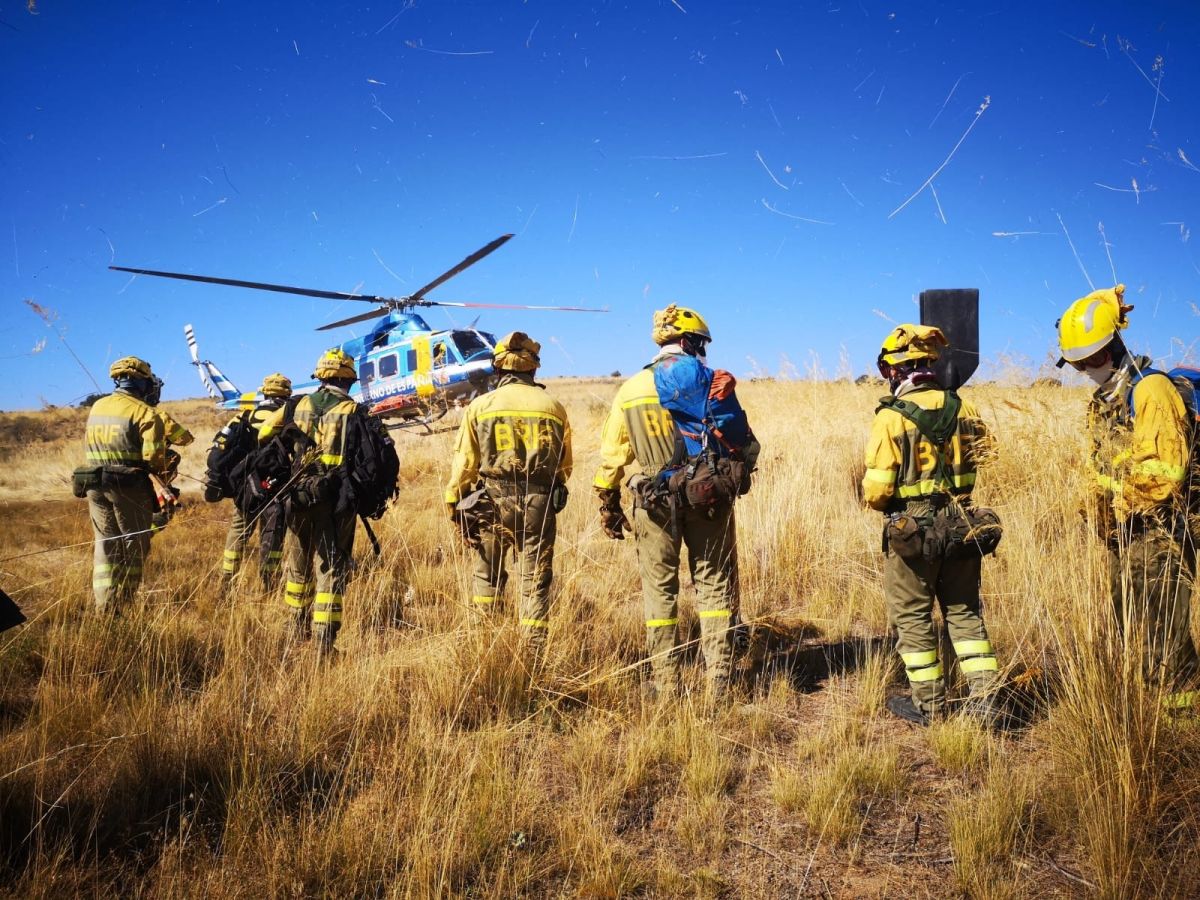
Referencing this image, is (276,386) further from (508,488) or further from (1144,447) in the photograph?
(1144,447)

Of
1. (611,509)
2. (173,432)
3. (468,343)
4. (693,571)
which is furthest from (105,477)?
(468,343)

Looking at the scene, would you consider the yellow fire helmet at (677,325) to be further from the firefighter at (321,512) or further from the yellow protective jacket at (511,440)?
the firefighter at (321,512)

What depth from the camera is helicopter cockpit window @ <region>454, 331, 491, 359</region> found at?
15.2 metres

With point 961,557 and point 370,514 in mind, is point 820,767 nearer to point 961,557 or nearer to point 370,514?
point 961,557

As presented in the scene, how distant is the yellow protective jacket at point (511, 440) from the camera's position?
4094 mm

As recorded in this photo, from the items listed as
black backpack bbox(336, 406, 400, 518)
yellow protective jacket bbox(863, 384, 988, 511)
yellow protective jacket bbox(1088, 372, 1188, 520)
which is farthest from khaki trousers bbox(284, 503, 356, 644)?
yellow protective jacket bbox(1088, 372, 1188, 520)

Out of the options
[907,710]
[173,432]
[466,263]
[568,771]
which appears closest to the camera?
[568,771]

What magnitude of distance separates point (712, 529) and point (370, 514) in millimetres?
2556

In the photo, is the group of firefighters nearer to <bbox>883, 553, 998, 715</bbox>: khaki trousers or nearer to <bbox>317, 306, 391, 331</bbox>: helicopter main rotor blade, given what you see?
<bbox>883, 553, 998, 715</bbox>: khaki trousers

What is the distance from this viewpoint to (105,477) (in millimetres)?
5125

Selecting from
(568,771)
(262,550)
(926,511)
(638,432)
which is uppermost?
(638,432)

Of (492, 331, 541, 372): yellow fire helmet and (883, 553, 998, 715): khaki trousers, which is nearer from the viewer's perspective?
(883, 553, 998, 715): khaki trousers

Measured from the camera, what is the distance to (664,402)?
12.6ft

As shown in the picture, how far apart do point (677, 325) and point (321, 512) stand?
2831 millimetres
